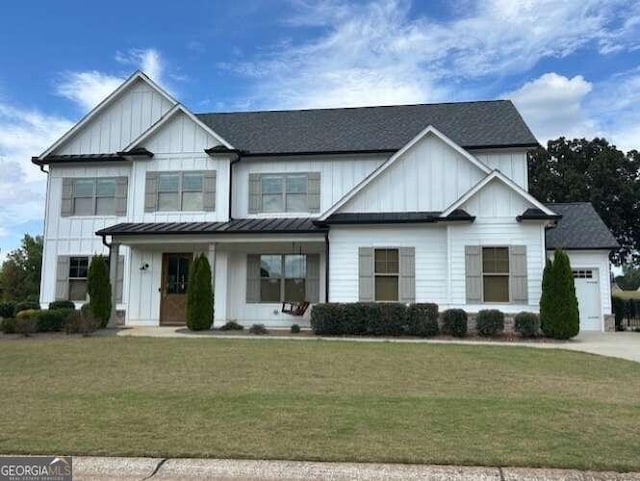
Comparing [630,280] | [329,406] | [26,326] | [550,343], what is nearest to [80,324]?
[26,326]

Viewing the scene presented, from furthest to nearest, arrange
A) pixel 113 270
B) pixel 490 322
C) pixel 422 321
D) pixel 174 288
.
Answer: pixel 174 288 → pixel 113 270 → pixel 422 321 → pixel 490 322

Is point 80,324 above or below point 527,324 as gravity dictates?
below

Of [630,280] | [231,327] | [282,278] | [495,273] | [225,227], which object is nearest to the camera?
[495,273]

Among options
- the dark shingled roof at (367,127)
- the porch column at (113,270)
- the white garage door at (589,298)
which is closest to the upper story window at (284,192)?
the dark shingled roof at (367,127)

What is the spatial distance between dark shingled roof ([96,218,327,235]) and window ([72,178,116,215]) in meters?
1.40

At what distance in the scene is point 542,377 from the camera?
363 inches

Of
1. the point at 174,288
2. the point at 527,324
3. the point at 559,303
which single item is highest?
the point at 174,288

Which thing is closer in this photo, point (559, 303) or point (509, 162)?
point (559, 303)

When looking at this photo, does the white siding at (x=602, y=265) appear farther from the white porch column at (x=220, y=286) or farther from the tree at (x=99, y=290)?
the tree at (x=99, y=290)

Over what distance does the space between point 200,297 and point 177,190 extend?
4.75m

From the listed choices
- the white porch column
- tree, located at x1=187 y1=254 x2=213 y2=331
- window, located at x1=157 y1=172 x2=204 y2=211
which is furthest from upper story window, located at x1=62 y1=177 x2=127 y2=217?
tree, located at x1=187 y1=254 x2=213 y2=331

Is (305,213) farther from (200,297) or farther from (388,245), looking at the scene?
(200,297)

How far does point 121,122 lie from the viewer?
21406 millimetres

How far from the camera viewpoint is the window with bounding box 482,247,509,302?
16.6m
